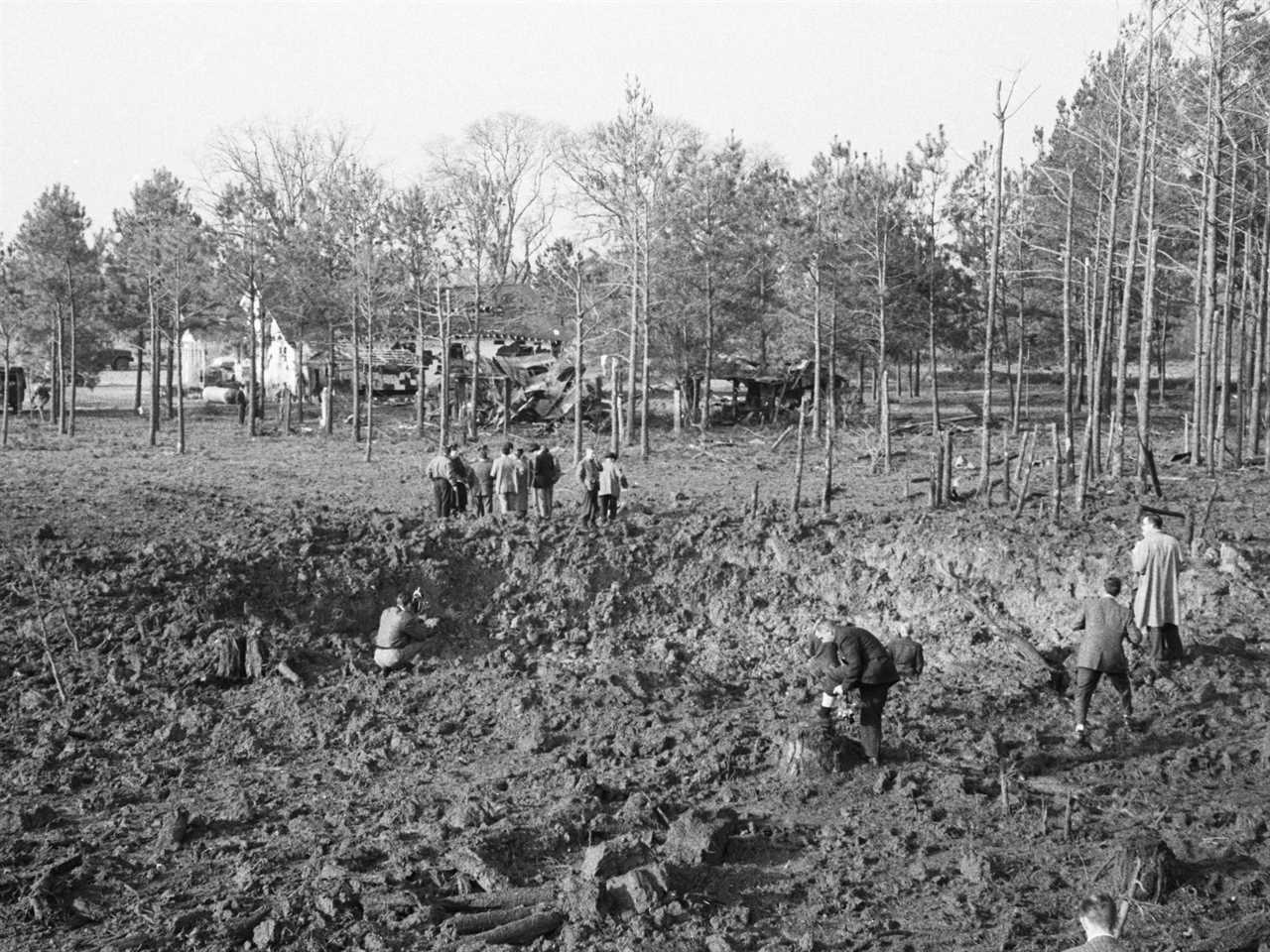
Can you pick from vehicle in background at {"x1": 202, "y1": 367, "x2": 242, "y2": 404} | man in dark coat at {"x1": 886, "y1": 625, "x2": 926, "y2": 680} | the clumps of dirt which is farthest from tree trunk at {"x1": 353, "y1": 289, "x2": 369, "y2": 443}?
man in dark coat at {"x1": 886, "y1": 625, "x2": 926, "y2": 680}

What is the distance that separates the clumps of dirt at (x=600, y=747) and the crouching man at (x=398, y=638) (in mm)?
240

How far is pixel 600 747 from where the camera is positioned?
39.7ft

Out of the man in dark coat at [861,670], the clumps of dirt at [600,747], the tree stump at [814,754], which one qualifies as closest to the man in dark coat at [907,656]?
the clumps of dirt at [600,747]

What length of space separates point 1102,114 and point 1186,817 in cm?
1892

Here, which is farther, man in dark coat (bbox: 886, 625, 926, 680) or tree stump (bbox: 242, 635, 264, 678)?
tree stump (bbox: 242, 635, 264, 678)

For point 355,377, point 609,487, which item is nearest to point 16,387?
point 355,377

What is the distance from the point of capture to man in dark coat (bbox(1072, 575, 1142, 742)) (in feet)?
37.3

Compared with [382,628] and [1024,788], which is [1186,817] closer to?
[1024,788]

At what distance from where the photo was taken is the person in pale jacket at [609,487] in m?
17.8

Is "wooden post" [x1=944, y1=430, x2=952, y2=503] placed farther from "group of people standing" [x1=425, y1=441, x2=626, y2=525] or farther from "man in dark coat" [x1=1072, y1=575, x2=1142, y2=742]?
"man in dark coat" [x1=1072, y1=575, x2=1142, y2=742]

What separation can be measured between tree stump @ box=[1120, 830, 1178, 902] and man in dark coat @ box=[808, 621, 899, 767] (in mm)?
2694

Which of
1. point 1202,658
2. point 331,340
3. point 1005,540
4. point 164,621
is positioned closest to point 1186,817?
point 1202,658

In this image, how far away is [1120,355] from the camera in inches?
871

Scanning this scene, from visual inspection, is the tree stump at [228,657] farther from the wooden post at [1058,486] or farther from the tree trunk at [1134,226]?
the tree trunk at [1134,226]
